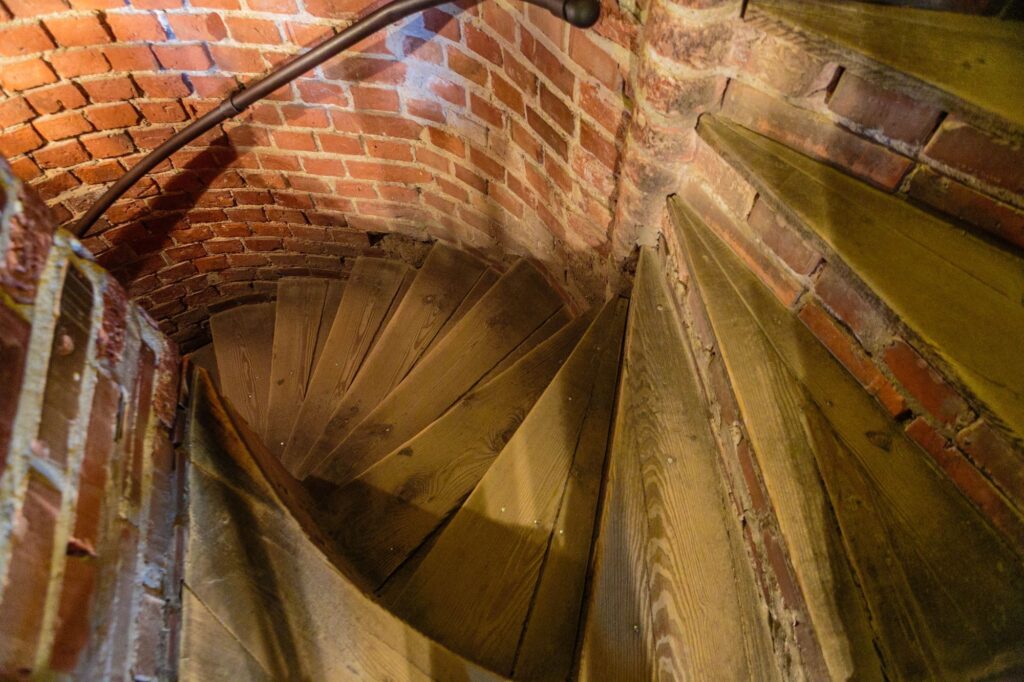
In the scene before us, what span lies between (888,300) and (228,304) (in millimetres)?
2874

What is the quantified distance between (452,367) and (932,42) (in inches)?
59.2

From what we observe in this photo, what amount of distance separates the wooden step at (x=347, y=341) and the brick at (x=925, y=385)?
198cm

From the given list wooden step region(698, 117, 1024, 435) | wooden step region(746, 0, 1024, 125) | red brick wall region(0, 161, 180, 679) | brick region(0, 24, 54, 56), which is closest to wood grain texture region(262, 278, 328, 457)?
brick region(0, 24, 54, 56)

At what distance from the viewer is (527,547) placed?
3.49ft

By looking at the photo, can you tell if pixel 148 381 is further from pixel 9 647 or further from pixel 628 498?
pixel 628 498

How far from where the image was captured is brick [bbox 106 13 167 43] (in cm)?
157

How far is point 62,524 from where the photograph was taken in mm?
645

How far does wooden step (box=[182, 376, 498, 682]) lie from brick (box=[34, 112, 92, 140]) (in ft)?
4.78

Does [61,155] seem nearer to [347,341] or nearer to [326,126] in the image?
[326,126]

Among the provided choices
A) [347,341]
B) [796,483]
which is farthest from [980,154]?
[347,341]

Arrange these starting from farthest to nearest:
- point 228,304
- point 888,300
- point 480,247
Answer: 1. point 228,304
2. point 480,247
3. point 888,300

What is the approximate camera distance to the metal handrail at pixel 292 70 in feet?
3.38

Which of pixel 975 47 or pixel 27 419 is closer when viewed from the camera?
pixel 27 419

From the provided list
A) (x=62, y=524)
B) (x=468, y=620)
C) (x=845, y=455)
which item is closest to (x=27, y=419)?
(x=62, y=524)
